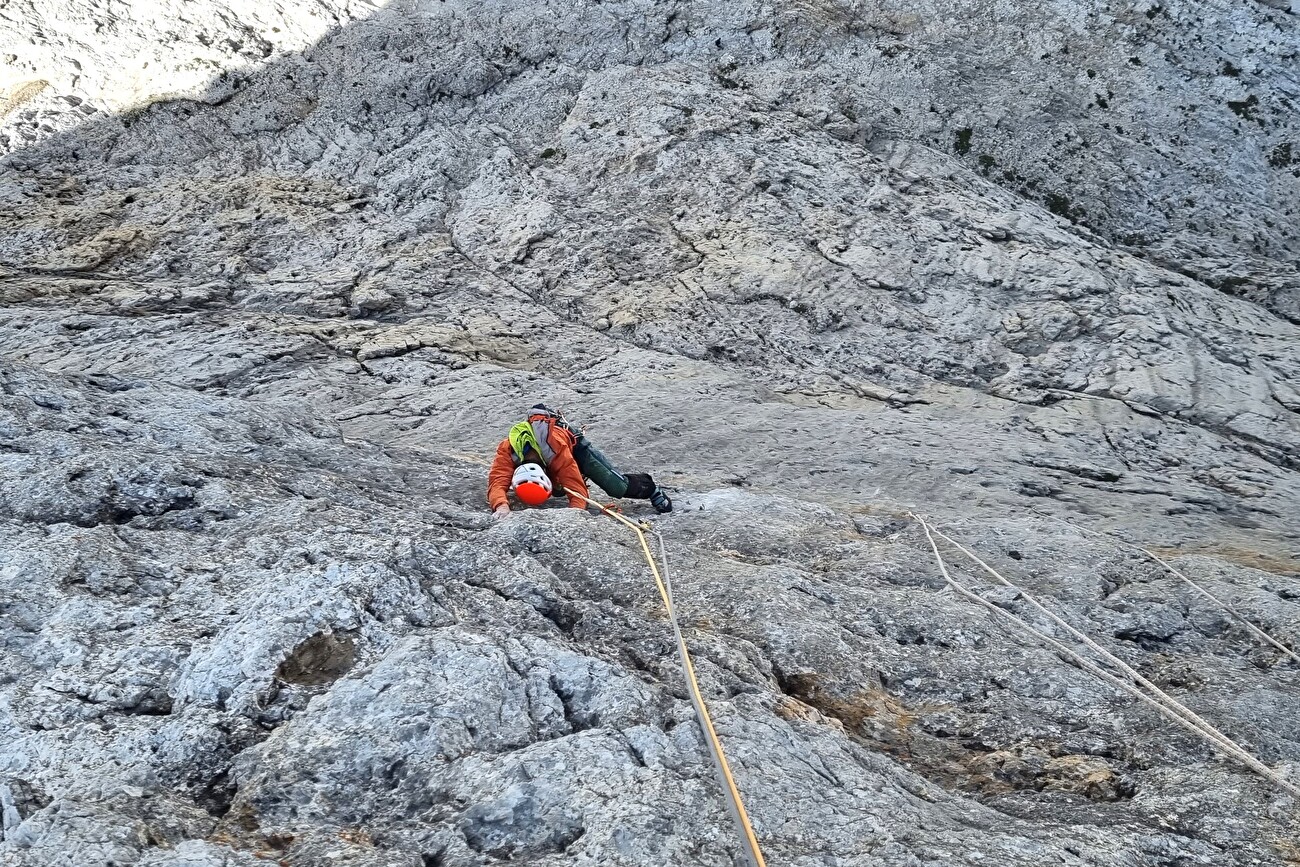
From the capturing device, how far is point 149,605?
626 centimetres

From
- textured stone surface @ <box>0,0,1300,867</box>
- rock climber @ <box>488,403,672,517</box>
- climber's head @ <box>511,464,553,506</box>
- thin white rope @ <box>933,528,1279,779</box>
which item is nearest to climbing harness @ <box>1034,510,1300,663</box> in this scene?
textured stone surface @ <box>0,0,1300,867</box>

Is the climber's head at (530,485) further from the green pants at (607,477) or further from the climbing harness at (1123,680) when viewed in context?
the climbing harness at (1123,680)

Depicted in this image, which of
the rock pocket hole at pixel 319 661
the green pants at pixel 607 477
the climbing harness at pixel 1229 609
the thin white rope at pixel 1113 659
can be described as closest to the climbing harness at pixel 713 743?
the rock pocket hole at pixel 319 661

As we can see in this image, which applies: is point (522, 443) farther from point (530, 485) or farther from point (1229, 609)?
Result: point (1229, 609)

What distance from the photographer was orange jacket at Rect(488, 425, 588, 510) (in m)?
9.66

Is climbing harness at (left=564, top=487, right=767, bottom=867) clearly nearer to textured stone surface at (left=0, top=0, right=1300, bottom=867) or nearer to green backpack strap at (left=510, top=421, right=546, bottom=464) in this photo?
textured stone surface at (left=0, top=0, right=1300, bottom=867)

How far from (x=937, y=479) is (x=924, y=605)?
560 centimetres

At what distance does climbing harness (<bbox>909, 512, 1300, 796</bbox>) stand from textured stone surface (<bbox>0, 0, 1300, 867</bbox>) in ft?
0.58

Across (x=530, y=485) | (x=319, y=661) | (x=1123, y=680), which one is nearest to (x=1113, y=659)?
(x=1123, y=680)

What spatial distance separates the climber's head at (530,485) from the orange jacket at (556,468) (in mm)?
163

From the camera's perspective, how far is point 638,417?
14352mm

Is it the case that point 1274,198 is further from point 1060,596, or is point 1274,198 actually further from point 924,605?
point 924,605

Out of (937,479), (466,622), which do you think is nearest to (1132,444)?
(937,479)

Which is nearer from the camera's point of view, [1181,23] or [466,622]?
[466,622]
